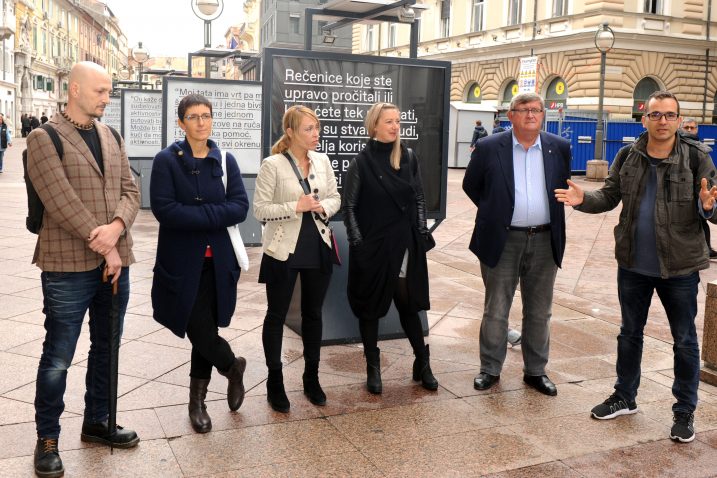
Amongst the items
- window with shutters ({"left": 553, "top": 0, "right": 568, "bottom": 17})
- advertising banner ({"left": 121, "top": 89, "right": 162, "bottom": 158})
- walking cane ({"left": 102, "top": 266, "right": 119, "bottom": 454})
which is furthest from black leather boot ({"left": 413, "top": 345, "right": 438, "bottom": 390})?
window with shutters ({"left": 553, "top": 0, "right": 568, "bottom": 17})

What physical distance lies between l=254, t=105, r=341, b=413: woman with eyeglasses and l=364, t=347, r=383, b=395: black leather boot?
0.36 m

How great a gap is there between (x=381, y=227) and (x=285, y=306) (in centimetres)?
76

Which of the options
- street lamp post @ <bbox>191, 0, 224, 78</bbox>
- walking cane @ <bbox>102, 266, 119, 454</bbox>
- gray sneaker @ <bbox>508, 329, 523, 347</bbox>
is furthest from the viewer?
street lamp post @ <bbox>191, 0, 224, 78</bbox>

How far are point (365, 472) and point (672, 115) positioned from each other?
2.42m

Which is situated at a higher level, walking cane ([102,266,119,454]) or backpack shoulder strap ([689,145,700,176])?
backpack shoulder strap ([689,145,700,176])

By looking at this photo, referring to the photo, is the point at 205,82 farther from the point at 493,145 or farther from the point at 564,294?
the point at 493,145

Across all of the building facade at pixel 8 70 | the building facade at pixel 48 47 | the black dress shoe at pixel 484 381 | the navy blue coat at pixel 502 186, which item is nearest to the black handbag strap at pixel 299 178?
the navy blue coat at pixel 502 186

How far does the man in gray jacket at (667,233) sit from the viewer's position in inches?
171

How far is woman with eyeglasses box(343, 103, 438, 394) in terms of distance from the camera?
16.1ft

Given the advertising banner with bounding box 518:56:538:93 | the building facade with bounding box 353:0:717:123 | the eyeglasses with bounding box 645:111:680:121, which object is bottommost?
the eyeglasses with bounding box 645:111:680:121

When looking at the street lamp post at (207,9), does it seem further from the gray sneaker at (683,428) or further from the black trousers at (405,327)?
the gray sneaker at (683,428)

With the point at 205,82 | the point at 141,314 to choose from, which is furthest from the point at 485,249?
the point at 205,82

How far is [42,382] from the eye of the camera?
3.70 m

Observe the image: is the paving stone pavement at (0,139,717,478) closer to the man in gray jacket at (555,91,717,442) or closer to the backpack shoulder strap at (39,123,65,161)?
the man in gray jacket at (555,91,717,442)
